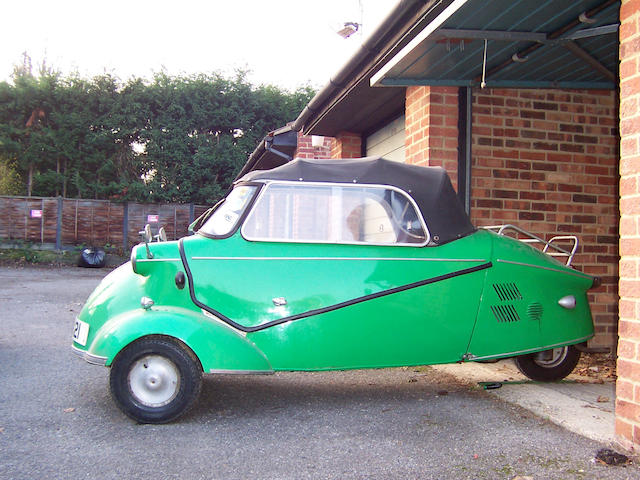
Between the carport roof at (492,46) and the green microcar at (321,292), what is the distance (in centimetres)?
112

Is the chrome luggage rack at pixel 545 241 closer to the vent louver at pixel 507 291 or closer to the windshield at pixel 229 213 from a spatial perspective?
the vent louver at pixel 507 291

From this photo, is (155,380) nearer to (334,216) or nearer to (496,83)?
(334,216)

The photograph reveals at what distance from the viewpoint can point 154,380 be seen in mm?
3592

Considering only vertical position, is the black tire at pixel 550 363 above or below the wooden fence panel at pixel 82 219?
below

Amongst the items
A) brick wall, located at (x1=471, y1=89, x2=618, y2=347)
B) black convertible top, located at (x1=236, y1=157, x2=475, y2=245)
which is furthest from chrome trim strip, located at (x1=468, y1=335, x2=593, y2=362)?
brick wall, located at (x1=471, y1=89, x2=618, y2=347)

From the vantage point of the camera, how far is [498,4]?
12.1ft

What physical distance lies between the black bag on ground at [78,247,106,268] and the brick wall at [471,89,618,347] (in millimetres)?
16463

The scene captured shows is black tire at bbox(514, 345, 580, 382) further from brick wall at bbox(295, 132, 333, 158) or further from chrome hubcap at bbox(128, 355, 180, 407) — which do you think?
brick wall at bbox(295, 132, 333, 158)

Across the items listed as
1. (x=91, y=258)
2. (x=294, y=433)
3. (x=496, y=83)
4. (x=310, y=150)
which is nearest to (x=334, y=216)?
(x=294, y=433)

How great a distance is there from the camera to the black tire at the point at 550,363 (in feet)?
15.0

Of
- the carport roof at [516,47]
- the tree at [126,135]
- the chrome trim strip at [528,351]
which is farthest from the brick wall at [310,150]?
the tree at [126,135]

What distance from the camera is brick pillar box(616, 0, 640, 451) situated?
9.50 ft

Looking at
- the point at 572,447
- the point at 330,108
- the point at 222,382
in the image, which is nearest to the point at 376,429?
the point at 572,447

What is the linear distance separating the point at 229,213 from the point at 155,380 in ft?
4.23
